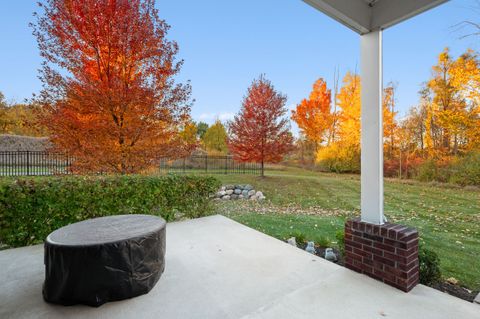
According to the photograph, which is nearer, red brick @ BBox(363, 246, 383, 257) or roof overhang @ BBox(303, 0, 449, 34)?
roof overhang @ BBox(303, 0, 449, 34)

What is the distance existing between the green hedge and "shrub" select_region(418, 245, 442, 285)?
3530 millimetres

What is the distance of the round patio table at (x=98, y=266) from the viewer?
5.61ft

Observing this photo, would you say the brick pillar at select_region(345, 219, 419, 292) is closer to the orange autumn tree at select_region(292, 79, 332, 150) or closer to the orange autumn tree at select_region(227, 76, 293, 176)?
the orange autumn tree at select_region(227, 76, 293, 176)

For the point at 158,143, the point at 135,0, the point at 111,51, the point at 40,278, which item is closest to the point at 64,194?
the point at 40,278

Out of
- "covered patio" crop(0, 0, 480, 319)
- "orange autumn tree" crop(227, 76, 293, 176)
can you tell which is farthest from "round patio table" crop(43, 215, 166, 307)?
"orange autumn tree" crop(227, 76, 293, 176)

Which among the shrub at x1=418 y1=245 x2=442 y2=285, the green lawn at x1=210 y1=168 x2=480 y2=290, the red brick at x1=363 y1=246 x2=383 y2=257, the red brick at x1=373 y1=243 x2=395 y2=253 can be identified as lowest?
the green lawn at x1=210 y1=168 x2=480 y2=290

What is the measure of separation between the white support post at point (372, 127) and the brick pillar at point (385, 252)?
12 cm

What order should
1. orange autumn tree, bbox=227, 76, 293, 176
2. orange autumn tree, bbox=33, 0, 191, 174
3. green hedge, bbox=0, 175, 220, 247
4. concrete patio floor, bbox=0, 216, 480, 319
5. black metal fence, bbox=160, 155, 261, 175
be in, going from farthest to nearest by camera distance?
black metal fence, bbox=160, 155, 261, 175 → orange autumn tree, bbox=227, 76, 293, 176 → orange autumn tree, bbox=33, 0, 191, 174 → green hedge, bbox=0, 175, 220, 247 → concrete patio floor, bbox=0, 216, 480, 319

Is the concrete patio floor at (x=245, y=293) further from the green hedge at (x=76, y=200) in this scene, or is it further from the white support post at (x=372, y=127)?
the white support post at (x=372, y=127)

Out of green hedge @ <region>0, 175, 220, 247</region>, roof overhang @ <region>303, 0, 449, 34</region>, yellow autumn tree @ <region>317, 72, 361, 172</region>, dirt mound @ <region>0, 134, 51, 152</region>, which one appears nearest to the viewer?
roof overhang @ <region>303, 0, 449, 34</region>

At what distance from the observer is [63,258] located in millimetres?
1713

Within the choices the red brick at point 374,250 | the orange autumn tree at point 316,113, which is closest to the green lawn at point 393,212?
the red brick at point 374,250

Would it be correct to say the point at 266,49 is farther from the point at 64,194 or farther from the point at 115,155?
the point at 64,194

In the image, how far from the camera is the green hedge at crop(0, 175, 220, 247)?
285 centimetres
